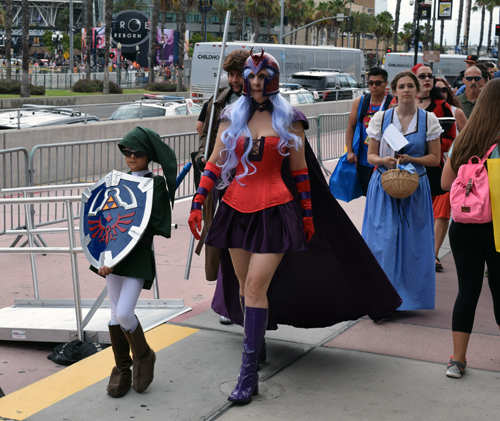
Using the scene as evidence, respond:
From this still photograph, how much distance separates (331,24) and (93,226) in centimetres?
10143

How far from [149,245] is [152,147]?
0.57 m

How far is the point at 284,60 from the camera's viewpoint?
1505 inches

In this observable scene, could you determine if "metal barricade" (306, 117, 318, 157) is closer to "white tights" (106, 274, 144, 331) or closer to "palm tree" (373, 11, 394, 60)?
"white tights" (106, 274, 144, 331)

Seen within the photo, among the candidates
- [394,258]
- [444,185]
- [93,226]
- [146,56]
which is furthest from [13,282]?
[146,56]

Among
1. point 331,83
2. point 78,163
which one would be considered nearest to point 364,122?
point 78,163

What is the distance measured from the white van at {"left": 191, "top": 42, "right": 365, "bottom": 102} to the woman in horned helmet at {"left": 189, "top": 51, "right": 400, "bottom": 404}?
24.8 metres

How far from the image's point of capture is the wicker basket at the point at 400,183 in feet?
16.5

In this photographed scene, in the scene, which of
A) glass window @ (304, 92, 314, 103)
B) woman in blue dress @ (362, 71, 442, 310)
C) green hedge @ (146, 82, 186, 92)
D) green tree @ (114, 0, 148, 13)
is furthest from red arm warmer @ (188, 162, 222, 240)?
green tree @ (114, 0, 148, 13)

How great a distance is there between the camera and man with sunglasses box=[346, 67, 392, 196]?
6.09 meters

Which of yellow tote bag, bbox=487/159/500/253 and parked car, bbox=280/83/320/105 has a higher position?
yellow tote bag, bbox=487/159/500/253

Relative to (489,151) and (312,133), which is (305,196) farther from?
(312,133)

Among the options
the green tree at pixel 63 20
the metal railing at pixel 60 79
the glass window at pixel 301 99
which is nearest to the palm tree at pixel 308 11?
the green tree at pixel 63 20

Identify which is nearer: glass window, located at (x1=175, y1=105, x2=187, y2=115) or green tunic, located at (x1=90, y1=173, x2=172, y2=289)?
green tunic, located at (x1=90, y1=173, x2=172, y2=289)

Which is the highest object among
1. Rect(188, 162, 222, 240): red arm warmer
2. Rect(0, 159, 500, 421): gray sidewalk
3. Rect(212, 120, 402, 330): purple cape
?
Rect(188, 162, 222, 240): red arm warmer
